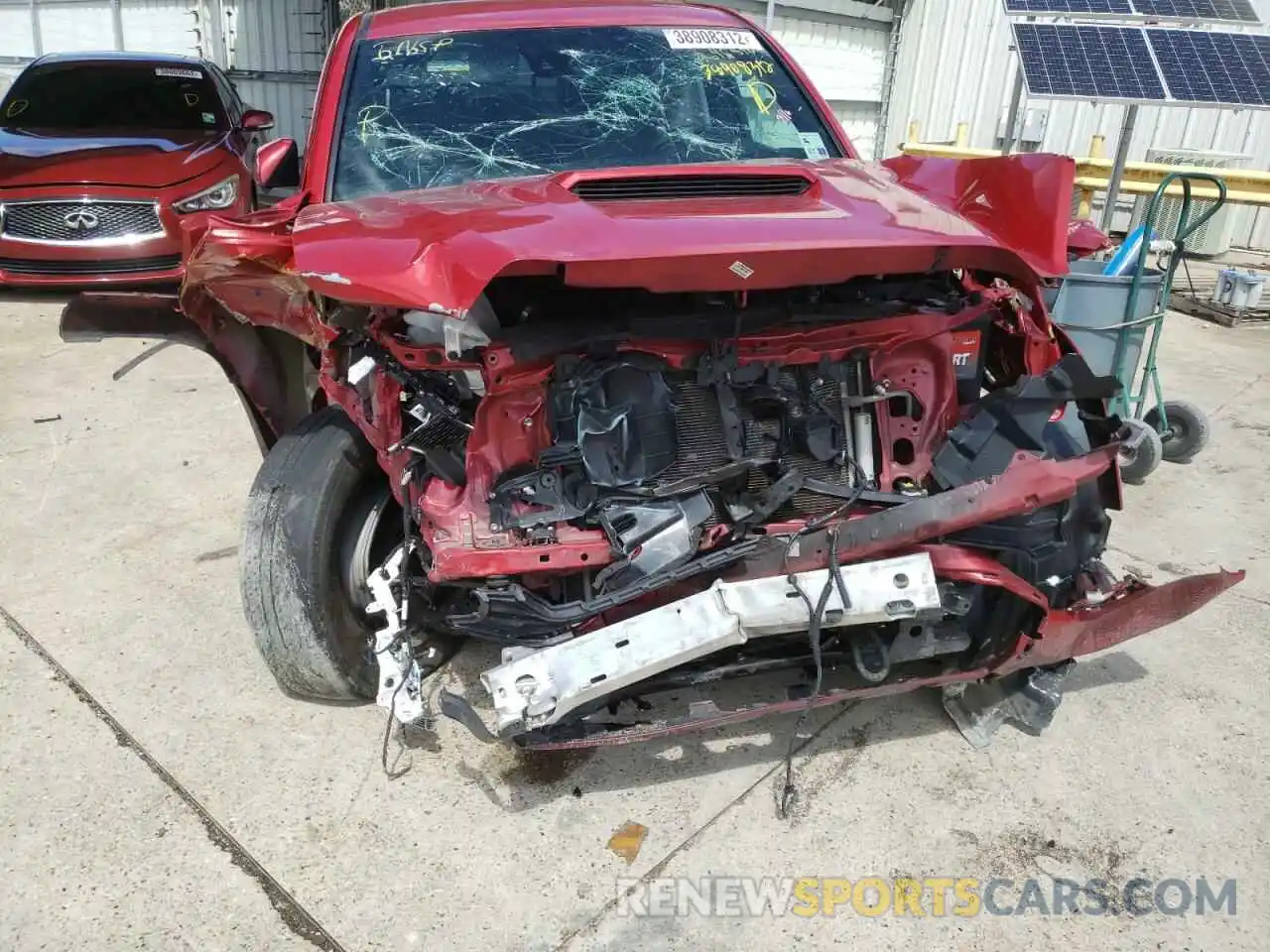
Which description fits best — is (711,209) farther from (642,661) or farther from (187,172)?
(187,172)

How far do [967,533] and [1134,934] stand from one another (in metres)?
0.97

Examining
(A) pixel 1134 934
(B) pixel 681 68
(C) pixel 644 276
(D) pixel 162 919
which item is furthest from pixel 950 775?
(B) pixel 681 68

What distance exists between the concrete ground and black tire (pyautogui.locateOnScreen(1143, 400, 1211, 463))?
1.44 m

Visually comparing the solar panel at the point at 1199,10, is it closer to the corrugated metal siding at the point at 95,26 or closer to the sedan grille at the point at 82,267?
the sedan grille at the point at 82,267

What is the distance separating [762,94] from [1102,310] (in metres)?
2.16

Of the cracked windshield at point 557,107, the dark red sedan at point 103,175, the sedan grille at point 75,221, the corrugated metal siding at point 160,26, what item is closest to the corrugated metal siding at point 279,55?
the corrugated metal siding at point 160,26

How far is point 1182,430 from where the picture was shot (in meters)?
4.96

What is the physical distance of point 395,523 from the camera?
2914 mm

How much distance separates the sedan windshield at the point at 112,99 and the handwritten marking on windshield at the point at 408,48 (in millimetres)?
5308

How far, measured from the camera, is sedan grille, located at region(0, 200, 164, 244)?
22.1ft

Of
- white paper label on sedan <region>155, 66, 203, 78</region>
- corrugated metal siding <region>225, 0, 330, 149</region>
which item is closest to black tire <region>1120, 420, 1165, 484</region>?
white paper label on sedan <region>155, 66, 203, 78</region>

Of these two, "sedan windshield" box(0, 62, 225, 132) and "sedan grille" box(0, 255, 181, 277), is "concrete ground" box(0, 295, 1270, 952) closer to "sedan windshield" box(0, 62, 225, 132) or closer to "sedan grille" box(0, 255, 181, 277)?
"sedan grille" box(0, 255, 181, 277)

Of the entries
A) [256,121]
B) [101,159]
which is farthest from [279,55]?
[101,159]

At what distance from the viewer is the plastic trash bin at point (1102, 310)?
178 inches
